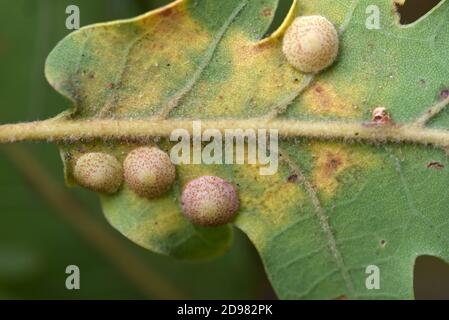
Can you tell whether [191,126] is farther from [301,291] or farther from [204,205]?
[301,291]

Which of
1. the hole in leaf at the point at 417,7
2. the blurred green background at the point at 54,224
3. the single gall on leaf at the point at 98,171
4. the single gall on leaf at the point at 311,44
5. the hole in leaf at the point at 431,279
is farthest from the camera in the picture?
the hole in leaf at the point at 431,279

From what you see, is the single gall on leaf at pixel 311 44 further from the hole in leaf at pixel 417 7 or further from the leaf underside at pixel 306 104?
the hole in leaf at pixel 417 7

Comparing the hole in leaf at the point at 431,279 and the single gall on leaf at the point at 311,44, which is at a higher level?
the single gall on leaf at the point at 311,44

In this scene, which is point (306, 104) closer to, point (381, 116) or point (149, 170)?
point (381, 116)

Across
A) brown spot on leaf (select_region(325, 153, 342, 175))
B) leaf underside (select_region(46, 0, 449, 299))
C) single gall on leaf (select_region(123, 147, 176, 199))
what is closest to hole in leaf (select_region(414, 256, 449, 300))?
leaf underside (select_region(46, 0, 449, 299))

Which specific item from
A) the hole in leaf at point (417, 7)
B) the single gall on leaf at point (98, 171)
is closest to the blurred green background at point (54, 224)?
the hole in leaf at point (417, 7)

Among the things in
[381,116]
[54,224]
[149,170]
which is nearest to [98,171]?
[149,170]

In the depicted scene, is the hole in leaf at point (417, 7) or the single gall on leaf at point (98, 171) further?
the hole in leaf at point (417, 7)
